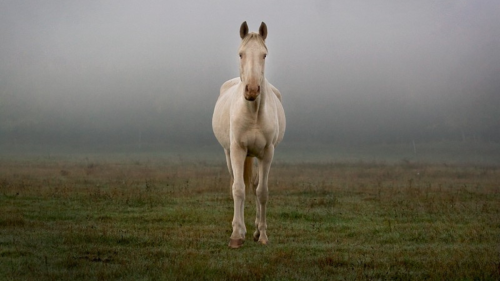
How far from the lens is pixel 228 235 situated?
32.0 ft

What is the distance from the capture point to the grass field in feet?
21.2

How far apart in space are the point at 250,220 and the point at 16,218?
5.26 m

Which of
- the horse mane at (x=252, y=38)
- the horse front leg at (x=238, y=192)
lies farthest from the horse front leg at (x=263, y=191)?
the horse mane at (x=252, y=38)

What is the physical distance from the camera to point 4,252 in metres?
7.80

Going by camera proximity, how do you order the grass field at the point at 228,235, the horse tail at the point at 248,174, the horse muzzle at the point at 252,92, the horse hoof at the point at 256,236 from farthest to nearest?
the horse tail at the point at 248,174 < the horse hoof at the point at 256,236 < the horse muzzle at the point at 252,92 < the grass field at the point at 228,235

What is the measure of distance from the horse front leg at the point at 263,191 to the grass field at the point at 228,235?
268 millimetres

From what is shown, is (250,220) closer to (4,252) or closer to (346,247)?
(346,247)

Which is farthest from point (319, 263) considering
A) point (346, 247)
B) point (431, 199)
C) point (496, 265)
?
point (431, 199)

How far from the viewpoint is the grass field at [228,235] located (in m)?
6.45

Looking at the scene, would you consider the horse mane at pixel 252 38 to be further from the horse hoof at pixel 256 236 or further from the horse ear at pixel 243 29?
the horse hoof at pixel 256 236

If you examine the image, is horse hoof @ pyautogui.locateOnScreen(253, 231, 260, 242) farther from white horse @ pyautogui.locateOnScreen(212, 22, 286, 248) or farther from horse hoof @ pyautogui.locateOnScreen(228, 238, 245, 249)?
horse hoof @ pyautogui.locateOnScreen(228, 238, 245, 249)

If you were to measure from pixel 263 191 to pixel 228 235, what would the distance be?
4.26 feet

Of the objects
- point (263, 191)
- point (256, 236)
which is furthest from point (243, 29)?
point (256, 236)

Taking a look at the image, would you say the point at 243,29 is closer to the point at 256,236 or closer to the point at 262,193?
the point at 262,193
